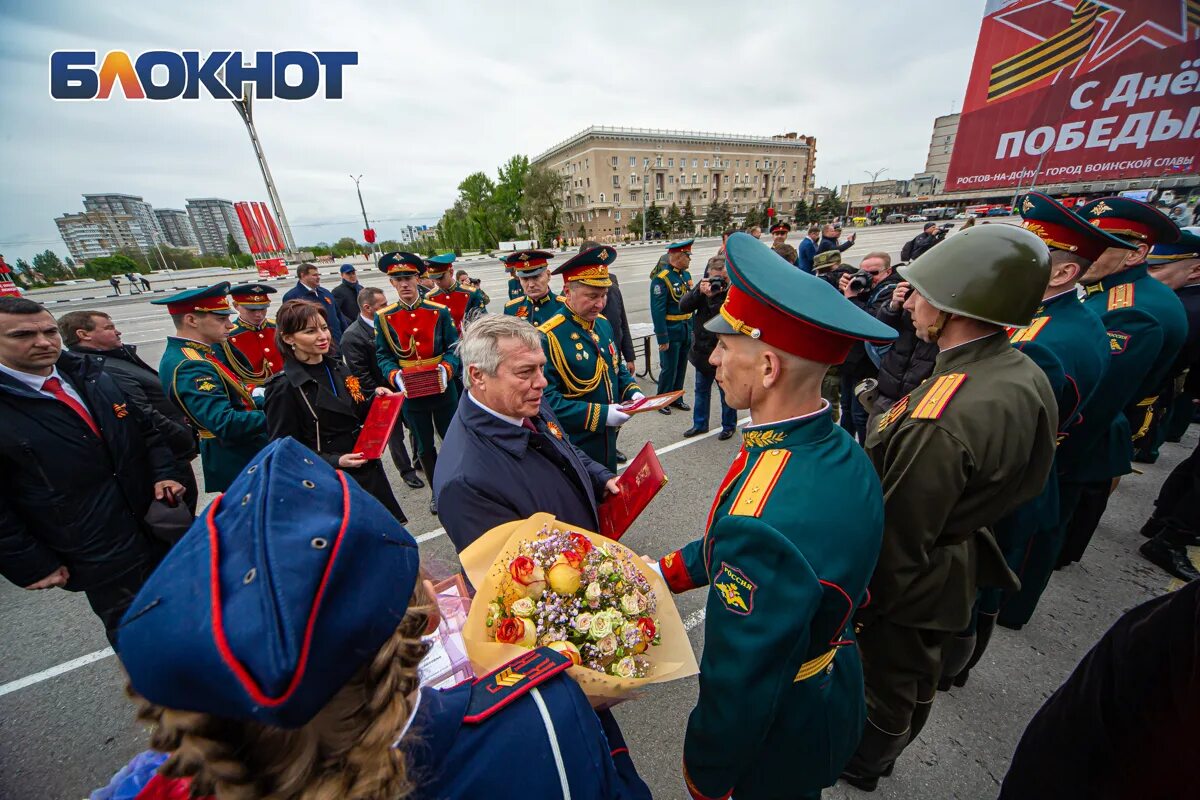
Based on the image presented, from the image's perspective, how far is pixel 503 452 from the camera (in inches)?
78.5

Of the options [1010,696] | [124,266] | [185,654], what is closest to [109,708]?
[185,654]

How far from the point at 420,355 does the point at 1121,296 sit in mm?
5990

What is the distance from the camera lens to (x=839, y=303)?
1.36 meters

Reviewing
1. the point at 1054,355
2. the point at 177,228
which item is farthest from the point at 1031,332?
the point at 177,228

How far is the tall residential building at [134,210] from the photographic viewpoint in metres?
83.2

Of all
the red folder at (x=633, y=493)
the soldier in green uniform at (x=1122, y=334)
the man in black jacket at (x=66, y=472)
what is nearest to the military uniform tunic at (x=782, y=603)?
the red folder at (x=633, y=493)

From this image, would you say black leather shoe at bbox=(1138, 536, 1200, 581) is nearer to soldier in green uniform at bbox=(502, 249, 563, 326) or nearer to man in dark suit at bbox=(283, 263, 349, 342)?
soldier in green uniform at bbox=(502, 249, 563, 326)

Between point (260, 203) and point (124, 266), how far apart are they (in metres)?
14.9

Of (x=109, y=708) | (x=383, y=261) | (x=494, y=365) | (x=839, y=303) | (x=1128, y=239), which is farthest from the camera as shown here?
(x=383, y=261)

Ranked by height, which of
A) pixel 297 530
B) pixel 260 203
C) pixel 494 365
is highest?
pixel 260 203

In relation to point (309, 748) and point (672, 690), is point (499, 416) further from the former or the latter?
point (672, 690)

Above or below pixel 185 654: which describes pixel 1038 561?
below

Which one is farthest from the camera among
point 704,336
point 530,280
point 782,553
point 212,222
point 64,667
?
point 212,222

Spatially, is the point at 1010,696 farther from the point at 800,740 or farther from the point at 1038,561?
the point at 800,740
